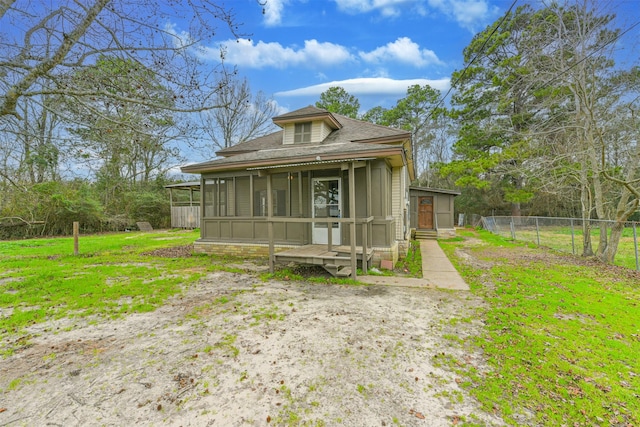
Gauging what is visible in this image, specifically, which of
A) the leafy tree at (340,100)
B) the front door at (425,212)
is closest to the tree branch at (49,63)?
the front door at (425,212)

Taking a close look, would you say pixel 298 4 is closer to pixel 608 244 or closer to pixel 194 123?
pixel 194 123

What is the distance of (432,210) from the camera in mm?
16906

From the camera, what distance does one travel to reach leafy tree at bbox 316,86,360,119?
2644cm

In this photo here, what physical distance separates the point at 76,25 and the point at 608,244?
43.0ft

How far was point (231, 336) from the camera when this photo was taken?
3.54 metres

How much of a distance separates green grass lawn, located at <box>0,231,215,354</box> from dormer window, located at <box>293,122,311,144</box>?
17.1 feet

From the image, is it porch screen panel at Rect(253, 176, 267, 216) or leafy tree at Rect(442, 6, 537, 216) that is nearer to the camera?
porch screen panel at Rect(253, 176, 267, 216)

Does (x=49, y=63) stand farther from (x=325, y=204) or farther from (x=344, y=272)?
(x=325, y=204)

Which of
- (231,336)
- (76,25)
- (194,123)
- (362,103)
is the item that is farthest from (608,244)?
(362,103)

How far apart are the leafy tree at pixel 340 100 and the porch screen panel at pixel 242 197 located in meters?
19.5

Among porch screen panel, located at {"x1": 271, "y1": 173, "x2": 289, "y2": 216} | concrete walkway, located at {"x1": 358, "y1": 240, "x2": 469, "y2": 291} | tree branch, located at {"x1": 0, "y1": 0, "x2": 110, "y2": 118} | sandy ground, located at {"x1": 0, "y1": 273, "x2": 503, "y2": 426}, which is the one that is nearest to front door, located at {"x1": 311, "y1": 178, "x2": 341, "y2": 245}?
porch screen panel, located at {"x1": 271, "y1": 173, "x2": 289, "y2": 216}

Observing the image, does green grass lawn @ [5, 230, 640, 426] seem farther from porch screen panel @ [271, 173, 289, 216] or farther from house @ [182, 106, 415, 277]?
porch screen panel @ [271, 173, 289, 216]

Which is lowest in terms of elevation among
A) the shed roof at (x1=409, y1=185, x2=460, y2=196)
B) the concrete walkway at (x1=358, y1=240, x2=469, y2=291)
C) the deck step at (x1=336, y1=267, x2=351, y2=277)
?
the concrete walkway at (x1=358, y1=240, x2=469, y2=291)

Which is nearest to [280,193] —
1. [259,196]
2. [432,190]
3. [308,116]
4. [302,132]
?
[259,196]
